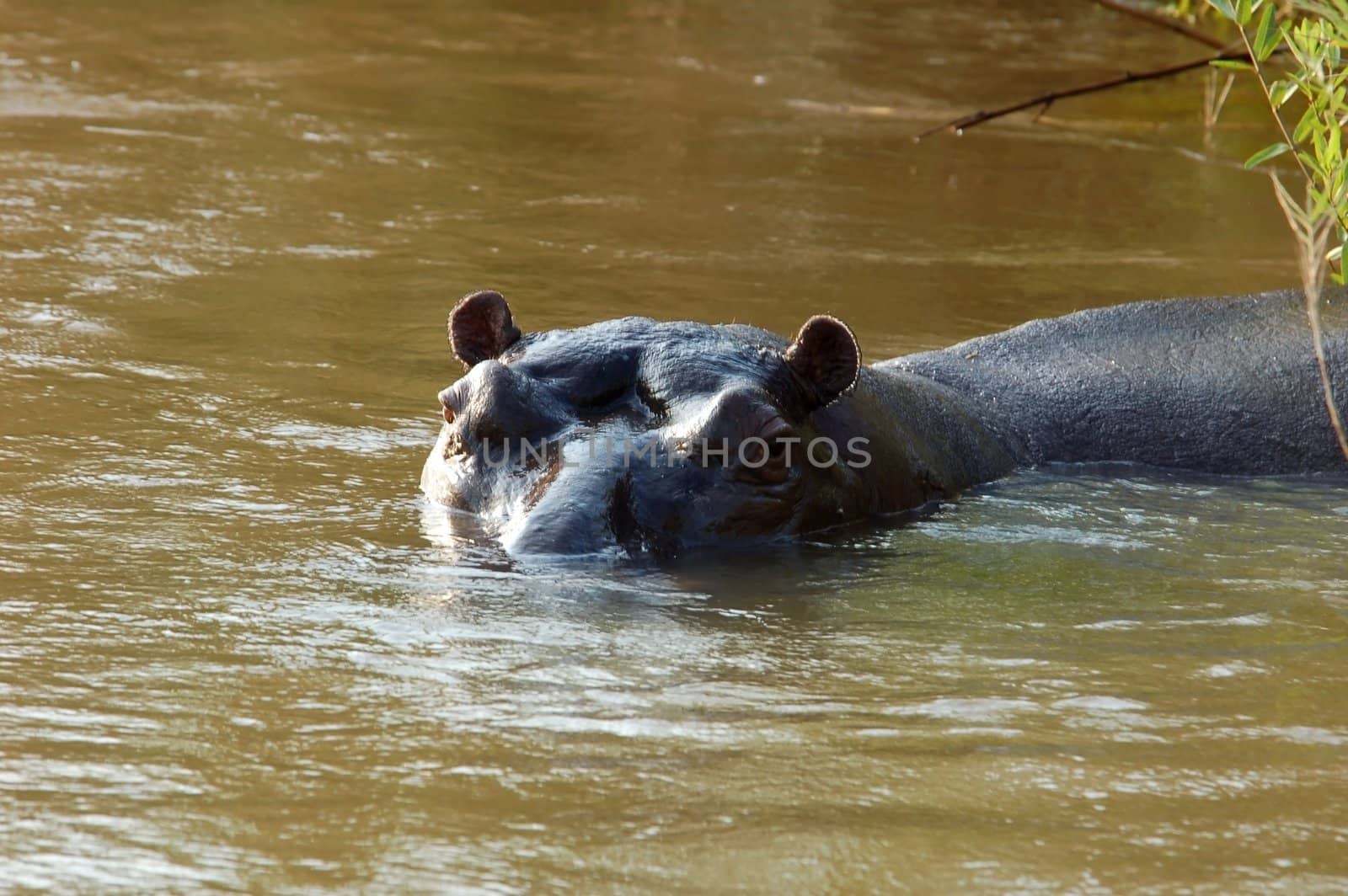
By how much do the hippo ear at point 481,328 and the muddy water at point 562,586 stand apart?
1.55 ft

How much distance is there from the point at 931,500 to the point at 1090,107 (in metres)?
9.74

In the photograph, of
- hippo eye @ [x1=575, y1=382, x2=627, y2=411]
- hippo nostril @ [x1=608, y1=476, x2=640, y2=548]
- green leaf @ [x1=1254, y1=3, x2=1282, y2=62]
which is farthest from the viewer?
green leaf @ [x1=1254, y1=3, x2=1282, y2=62]

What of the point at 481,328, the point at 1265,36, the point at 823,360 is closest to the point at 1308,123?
the point at 1265,36

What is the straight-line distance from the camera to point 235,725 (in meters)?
3.63

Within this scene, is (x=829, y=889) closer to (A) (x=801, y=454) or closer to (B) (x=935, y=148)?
(A) (x=801, y=454)

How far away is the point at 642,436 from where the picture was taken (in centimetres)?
521

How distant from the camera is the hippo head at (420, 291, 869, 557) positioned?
507 centimetres

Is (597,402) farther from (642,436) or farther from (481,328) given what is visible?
(481,328)

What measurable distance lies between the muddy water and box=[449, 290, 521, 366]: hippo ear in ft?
1.55

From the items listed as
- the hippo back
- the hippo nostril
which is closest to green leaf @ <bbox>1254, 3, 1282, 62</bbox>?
the hippo back

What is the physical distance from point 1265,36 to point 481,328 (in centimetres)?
256

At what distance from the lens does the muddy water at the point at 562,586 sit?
325 centimetres

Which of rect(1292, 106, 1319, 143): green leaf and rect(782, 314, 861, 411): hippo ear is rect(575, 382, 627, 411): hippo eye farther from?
rect(1292, 106, 1319, 143): green leaf

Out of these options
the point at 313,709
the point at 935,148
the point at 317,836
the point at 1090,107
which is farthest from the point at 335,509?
the point at 1090,107
